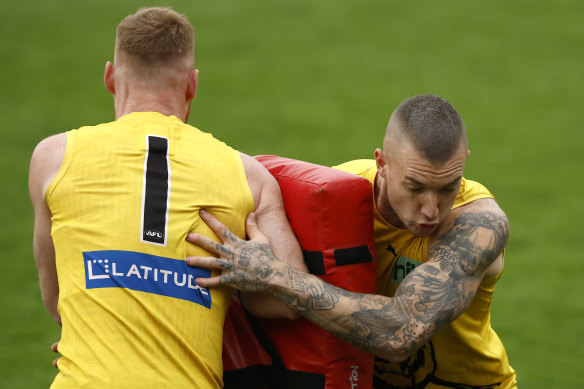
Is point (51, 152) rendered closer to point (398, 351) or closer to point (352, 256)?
point (352, 256)

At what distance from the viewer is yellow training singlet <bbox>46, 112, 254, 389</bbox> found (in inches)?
142

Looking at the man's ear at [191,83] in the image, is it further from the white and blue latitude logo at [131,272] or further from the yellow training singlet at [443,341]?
the yellow training singlet at [443,341]

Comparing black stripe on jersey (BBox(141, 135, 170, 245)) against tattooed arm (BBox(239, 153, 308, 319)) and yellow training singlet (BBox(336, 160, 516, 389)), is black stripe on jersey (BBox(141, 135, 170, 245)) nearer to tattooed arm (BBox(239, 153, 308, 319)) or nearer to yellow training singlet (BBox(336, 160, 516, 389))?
tattooed arm (BBox(239, 153, 308, 319))

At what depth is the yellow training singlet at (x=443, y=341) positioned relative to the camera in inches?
179

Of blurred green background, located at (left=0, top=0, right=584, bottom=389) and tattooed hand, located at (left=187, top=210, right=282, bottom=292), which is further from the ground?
tattooed hand, located at (left=187, top=210, right=282, bottom=292)

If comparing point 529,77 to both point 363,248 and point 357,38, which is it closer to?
point 357,38

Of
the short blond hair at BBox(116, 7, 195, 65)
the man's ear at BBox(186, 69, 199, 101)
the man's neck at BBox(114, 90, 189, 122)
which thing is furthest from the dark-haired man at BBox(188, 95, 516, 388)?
the short blond hair at BBox(116, 7, 195, 65)

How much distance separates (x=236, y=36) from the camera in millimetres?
17828

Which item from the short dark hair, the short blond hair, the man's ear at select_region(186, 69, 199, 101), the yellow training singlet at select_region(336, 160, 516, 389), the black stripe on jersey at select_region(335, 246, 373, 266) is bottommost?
the yellow training singlet at select_region(336, 160, 516, 389)

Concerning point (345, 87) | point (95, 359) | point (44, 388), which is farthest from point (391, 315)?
point (345, 87)

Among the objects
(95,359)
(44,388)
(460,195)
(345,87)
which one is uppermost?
(460,195)

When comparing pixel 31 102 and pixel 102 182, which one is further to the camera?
pixel 31 102

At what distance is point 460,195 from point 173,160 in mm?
1534

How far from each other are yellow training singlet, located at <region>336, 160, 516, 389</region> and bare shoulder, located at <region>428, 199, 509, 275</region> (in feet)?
0.48
